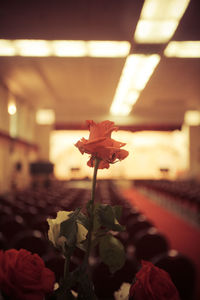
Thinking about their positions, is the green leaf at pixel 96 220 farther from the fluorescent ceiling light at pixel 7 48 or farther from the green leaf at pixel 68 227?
the fluorescent ceiling light at pixel 7 48

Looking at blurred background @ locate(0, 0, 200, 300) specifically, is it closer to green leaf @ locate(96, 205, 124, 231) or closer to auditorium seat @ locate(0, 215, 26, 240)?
auditorium seat @ locate(0, 215, 26, 240)

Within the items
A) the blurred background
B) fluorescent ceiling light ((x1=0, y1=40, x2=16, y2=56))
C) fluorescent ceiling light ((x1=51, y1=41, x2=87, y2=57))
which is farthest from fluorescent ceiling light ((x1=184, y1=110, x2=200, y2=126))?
fluorescent ceiling light ((x1=0, y1=40, x2=16, y2=56))

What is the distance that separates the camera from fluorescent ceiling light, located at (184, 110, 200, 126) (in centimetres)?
1515

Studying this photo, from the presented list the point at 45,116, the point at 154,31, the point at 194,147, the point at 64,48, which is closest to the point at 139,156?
the point at 194,147

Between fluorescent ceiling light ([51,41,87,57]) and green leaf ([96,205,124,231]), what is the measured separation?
21.2 feet

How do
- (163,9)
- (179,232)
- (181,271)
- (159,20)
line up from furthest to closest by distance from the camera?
(179,232)
(159,20)
(163,9)
(181,271)

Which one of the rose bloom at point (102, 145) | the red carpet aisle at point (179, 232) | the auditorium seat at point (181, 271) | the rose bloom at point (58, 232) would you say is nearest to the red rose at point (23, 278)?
the rose bloom at point (58, 232)

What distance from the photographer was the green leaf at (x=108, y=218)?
2.31 feet

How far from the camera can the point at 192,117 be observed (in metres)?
16.5

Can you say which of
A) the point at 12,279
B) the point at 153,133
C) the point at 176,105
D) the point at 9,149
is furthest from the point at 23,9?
the point at 153,133

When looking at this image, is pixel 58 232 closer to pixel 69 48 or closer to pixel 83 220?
pixel 83 220

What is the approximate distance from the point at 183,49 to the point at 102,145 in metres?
7.14

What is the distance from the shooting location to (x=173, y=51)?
279 inches

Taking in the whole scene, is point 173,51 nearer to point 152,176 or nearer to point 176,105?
point 176,105
